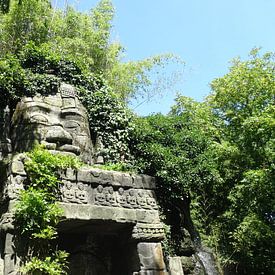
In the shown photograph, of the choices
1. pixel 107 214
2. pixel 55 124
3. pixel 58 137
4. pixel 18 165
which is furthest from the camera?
pixel 55 124

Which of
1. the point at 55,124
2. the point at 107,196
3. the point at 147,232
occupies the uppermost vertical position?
the point at 55,124

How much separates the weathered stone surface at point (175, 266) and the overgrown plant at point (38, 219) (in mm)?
2896

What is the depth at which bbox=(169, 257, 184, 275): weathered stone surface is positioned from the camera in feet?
29.7

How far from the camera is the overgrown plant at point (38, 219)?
277 inches

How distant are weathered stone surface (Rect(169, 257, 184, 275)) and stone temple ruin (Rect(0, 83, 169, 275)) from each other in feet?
0.88

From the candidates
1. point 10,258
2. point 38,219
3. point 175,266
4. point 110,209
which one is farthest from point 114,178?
point 10,258

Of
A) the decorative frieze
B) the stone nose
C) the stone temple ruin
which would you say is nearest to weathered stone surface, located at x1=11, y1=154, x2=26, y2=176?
the stone temple ruin

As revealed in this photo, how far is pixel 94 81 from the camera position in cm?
1252

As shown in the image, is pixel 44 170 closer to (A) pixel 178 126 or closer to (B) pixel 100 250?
(B) pixel 100 250

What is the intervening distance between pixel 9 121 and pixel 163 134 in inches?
186

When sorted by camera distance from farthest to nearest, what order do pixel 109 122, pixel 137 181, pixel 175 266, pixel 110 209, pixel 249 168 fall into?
pixel 249 168 → pixel 109 122 → pixel 137 181 → pixel 175 266 → pixel 110 209

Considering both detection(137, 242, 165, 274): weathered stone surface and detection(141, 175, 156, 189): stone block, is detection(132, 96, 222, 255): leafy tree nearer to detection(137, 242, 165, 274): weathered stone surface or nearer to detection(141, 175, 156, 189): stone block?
detection(141, 175, 156, 189): stone block

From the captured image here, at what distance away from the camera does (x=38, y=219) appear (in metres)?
7.25

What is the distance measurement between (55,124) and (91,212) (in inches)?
145
